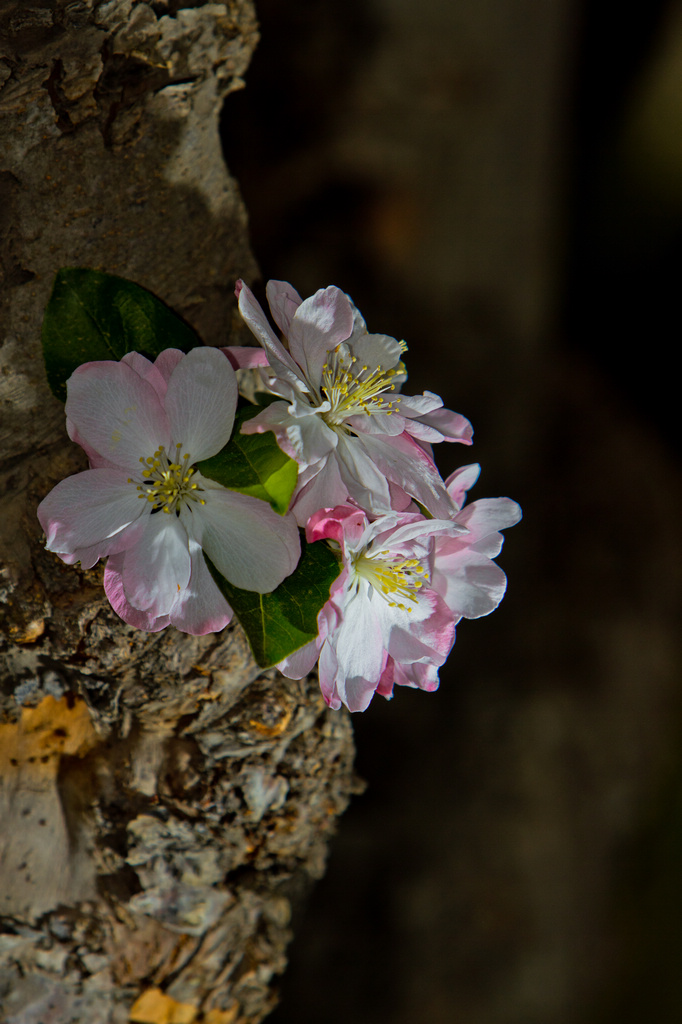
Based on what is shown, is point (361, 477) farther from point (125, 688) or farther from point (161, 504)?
point (125, 688)

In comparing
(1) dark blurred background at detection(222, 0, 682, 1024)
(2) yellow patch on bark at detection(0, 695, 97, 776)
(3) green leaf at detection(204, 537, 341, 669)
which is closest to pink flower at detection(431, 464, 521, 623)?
(3) green leaf at detection(204, 537, 341, 669)

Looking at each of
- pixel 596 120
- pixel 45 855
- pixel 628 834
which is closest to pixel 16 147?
pixel 45 855

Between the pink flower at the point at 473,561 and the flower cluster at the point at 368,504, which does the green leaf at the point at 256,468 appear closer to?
the flower cluster at the point at 368,504

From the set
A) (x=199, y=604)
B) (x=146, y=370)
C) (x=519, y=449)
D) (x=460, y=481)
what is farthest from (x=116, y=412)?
(x=519, y=449)

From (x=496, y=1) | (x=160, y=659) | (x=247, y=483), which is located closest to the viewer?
(x=247, y=483)

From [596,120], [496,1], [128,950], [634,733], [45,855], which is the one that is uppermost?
[496,1]

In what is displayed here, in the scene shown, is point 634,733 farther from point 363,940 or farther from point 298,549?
point 298,549

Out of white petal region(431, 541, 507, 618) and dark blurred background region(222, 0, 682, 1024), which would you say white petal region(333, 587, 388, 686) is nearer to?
white petal region(431, 541, 507, 618)
